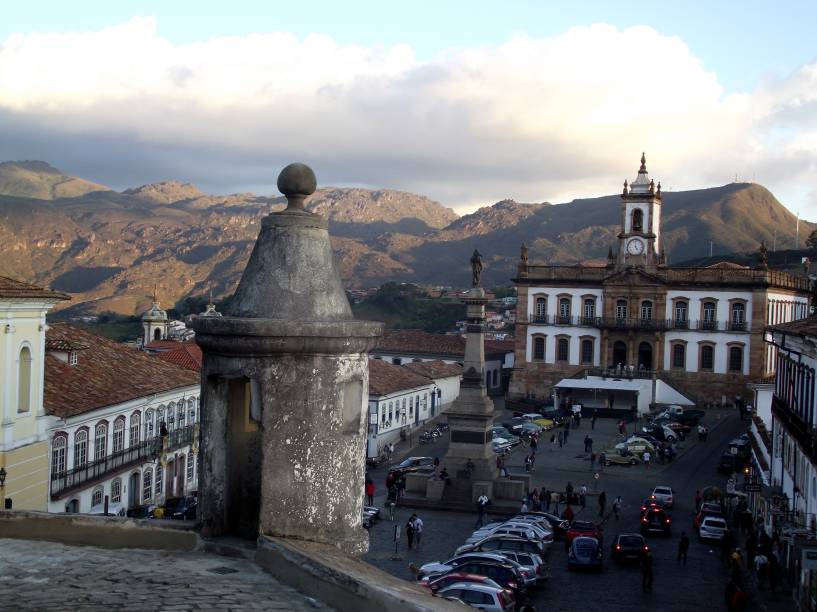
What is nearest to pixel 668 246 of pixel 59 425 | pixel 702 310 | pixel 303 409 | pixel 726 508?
pixel 702 310

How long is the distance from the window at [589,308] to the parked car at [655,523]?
111 ft

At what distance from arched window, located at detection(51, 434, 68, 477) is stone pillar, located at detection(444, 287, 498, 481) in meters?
12.9

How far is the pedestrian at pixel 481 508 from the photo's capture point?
94.1ft

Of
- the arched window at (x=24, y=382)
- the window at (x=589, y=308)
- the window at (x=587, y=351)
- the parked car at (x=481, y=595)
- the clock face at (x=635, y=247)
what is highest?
the clock face at (x=635, y=247)

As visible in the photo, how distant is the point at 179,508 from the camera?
1075 inches

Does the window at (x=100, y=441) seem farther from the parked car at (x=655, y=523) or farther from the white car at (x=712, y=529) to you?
the white car at (x=712, y=529)

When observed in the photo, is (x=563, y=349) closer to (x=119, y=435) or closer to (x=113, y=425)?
(x=119, y=435)

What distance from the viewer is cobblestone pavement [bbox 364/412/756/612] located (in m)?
20.7

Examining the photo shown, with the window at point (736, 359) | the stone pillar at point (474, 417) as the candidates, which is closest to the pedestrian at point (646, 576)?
the stone pillar at point (474, 417)

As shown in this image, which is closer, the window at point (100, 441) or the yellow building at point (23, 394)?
the yellow building at point (23, 394)

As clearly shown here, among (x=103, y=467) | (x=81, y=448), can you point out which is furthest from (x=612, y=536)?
(x=81, y=448)

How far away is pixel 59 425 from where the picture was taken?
2425 centimetres

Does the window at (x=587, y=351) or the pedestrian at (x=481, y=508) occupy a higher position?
the window at (x=587, y=351)

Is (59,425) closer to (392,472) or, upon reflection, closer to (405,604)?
(392,472)
